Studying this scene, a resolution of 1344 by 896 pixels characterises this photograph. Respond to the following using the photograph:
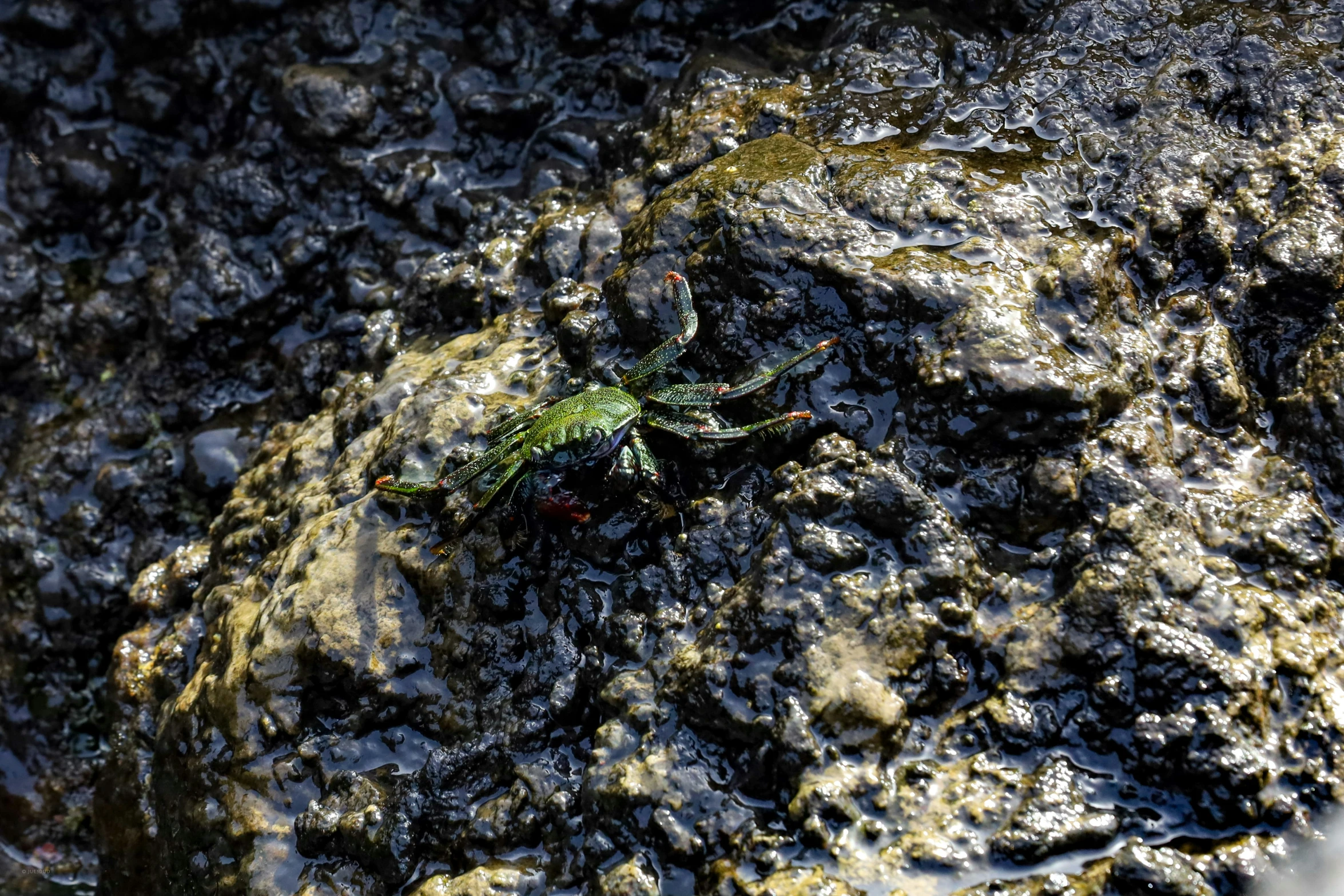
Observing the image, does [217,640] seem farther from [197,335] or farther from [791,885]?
[791,885]

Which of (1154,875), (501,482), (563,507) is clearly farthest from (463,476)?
(1154,875)

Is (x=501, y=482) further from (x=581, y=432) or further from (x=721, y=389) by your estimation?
(x=721, y=389)

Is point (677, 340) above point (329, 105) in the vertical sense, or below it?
below

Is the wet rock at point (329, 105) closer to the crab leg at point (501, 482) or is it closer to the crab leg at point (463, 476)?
the crab leg at point (463, 476)

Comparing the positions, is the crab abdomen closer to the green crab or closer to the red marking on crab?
the green crab

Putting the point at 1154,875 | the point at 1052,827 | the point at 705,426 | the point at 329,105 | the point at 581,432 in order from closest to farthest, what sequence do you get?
the point at 1154,875 < the point at 1052,827 < the point at 581,432 < the point at 705,426 < the point at 329,105

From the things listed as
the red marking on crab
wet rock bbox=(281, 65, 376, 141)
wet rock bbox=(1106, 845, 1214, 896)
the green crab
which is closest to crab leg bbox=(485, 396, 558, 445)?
the green crab
